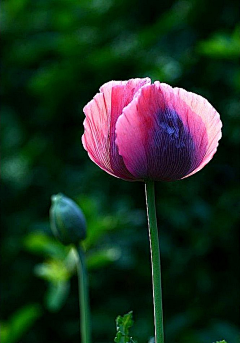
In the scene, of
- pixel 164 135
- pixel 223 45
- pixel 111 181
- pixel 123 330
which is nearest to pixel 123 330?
pixel 123 330

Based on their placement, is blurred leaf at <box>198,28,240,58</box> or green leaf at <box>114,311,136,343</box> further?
blurred leaf at <box>198,28,240,58</box>

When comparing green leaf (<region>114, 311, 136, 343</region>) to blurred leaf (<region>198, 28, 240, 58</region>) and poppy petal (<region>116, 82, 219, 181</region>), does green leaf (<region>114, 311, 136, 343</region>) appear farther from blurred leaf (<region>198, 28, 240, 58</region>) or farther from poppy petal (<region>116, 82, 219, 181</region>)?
blurred leaf (<region>198, 28, 240, 58</region>)

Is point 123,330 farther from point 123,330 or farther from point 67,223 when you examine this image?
point 67,223

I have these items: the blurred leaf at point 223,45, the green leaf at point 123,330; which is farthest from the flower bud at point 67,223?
the blurred leaf at point 223,45

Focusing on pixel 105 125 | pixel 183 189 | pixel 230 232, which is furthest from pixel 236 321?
pixel 105 125

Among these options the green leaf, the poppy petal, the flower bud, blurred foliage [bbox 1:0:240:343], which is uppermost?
blurred foliage [bbox 1:0:240:343]

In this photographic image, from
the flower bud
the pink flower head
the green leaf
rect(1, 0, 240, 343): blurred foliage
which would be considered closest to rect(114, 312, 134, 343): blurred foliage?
the green leaf
